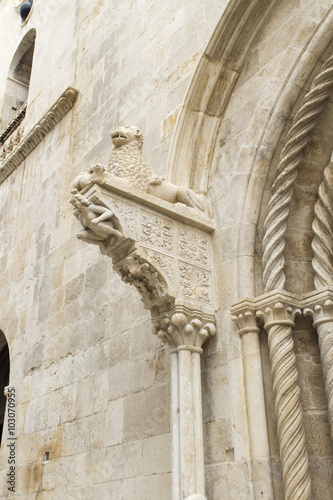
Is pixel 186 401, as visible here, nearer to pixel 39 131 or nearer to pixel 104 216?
pixel 104 216

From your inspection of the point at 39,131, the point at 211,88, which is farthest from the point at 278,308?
the point at 39,131

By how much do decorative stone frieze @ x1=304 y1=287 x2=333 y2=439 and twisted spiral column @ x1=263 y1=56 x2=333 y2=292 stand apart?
10.9 inches

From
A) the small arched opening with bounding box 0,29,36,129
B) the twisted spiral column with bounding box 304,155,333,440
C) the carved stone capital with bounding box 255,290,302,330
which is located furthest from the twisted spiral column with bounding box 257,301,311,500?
the small arched opening with bounding box 0,29,36,129

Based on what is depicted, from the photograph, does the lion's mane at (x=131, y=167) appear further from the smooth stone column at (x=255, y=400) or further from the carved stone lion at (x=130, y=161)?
the smooth stone column at (x=255, y=400)

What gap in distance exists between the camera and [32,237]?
20.5ft

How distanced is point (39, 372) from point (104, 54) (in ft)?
12.2

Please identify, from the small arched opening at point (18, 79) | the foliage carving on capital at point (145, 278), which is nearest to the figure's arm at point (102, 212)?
the foliage carving on capital at point (145, 278)

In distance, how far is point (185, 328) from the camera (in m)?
3.07

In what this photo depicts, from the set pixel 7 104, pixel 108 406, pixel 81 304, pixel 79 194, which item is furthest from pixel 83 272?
pixel 7 104

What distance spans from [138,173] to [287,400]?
5.64 feet

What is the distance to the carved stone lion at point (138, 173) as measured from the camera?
3395 millimetres

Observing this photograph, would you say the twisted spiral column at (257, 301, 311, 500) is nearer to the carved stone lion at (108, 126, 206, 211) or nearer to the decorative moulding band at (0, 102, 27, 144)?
the carved stone lion at (108, 126, 206, 211)

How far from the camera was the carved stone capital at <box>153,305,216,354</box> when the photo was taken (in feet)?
10.1

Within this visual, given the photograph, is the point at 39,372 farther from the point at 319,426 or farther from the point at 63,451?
the point at 319,426
